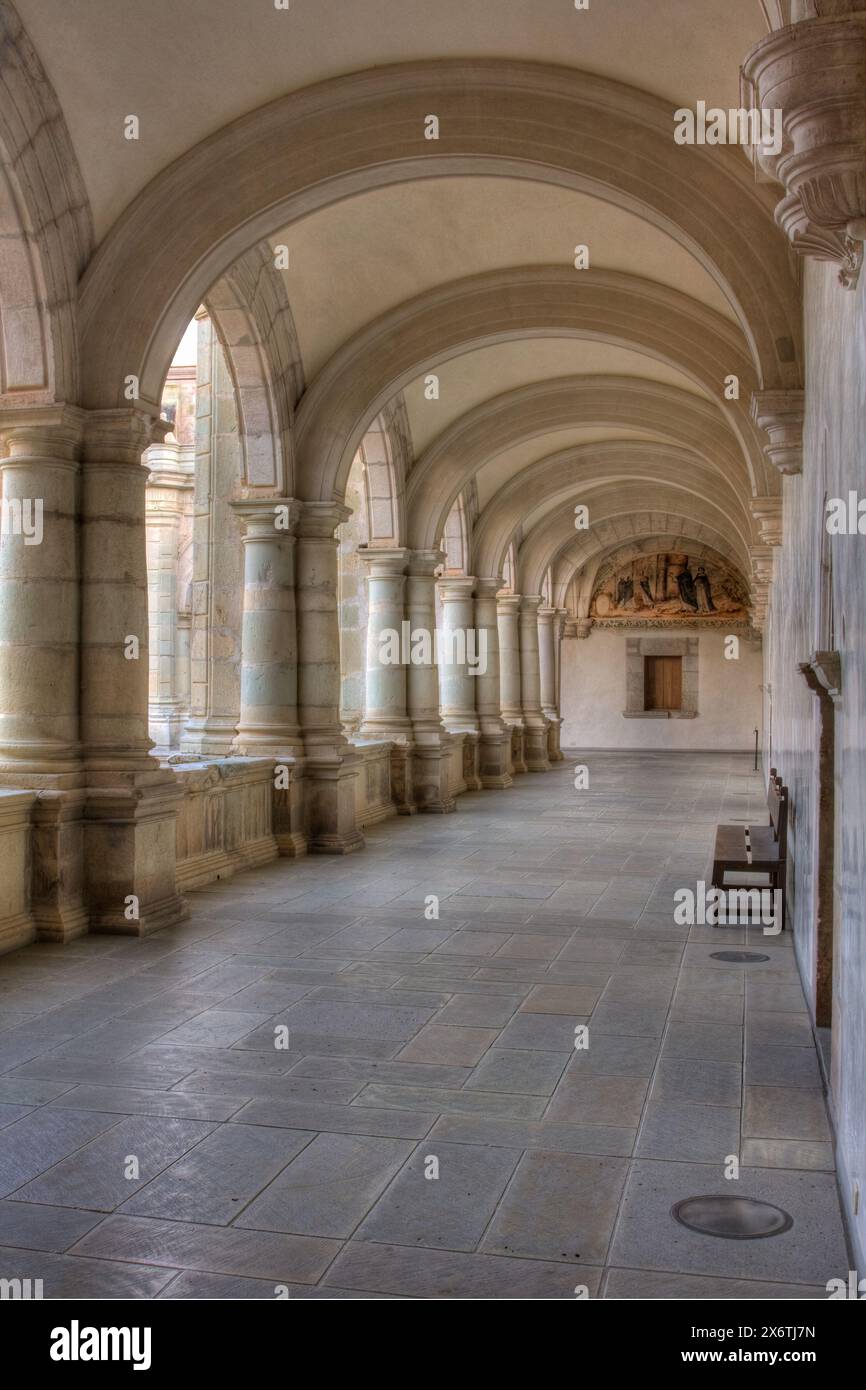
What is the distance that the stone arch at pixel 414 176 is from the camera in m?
6.68

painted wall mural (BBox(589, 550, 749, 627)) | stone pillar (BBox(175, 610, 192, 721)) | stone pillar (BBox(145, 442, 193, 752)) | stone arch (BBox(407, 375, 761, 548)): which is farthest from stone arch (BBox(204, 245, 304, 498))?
painted wall mural (BBox(589, 550, 749, 627))

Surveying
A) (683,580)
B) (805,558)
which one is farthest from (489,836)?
(683,580)

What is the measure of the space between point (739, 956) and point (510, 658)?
47.9 feet

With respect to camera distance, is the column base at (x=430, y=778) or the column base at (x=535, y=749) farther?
the column base at (x=535, y=749)

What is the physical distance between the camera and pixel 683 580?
94.6 feet

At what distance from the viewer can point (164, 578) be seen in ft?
53.5

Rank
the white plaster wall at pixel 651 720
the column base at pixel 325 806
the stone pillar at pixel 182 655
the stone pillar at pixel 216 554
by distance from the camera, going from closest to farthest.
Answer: the column base at pixel 325 806 → the stone pillar at pixel 216 554 → the stone pillar at pixel 182 655 → the white plaster wall at pixel 651 720

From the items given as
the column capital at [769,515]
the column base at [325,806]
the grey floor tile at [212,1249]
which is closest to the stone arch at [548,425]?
the column capital at [769,515]

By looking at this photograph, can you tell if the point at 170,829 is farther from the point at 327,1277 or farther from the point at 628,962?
the point at 327,1277

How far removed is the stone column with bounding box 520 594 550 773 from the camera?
2119 centimetres

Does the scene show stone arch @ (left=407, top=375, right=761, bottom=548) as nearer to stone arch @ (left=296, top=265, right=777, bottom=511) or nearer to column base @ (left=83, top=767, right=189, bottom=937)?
stone arch @ (left=296, top=265, right=777, bottom=511)

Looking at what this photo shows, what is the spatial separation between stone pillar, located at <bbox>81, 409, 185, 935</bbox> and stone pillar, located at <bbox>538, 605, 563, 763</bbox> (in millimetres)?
16119

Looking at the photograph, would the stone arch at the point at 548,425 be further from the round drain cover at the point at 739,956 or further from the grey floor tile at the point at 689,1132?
the grey floor tile at the point at 689,1132

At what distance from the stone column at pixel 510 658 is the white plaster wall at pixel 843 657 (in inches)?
579
